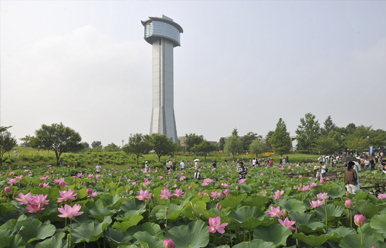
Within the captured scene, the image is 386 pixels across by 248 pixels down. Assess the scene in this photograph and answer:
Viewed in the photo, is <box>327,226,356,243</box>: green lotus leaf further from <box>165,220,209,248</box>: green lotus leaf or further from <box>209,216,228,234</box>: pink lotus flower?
<box>165,220,209,248</box>: green lotus leaf

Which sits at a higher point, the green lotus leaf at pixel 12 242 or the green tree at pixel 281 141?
the green tree at pixel 281 141

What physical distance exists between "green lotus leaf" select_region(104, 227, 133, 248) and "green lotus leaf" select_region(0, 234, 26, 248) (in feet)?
1.81

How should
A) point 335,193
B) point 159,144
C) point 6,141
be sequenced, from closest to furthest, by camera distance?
point 335,193 < point 6,141 < point 159,144

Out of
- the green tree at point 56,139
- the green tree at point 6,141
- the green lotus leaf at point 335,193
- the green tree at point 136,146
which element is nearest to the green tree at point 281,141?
the green tree at point 136,146

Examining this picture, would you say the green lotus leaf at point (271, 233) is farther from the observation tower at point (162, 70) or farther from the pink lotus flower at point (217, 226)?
the observation tower at point (162, 70)

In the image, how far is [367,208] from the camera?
2.48 metres

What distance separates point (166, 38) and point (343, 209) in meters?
78.3

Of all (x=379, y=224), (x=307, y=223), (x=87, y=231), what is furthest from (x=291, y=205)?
(x=87, y=231)

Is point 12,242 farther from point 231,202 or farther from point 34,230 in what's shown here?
point 231,202

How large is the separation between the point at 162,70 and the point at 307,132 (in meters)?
44.1

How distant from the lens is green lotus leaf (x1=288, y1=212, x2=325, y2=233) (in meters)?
1.94

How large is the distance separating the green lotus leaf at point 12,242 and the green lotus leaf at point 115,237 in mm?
551

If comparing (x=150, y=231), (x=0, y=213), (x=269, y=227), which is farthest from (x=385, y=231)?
(x=0, y=213)

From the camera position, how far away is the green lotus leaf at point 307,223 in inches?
76.2
